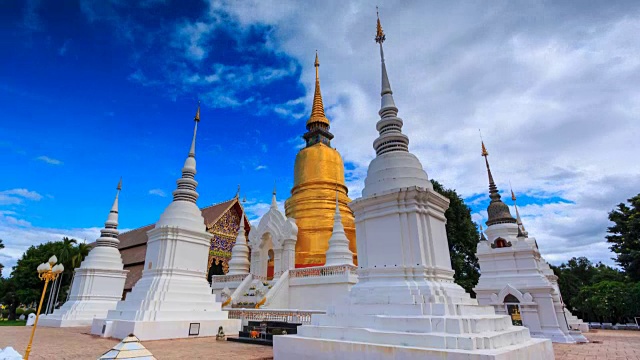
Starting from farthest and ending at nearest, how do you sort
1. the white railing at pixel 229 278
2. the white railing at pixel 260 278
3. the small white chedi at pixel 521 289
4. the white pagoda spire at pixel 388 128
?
the white railing at pixel 229 278 → the white railing at pixel 260 278 → the small white chedi at pixel 521 289 → the white pagoda spire at pixel 388 128

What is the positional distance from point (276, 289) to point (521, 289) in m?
9.67

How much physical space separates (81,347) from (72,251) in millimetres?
18610

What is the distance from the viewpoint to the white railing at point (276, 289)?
14.0 metres

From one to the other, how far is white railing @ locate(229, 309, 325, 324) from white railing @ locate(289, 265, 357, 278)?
3299 millimetres

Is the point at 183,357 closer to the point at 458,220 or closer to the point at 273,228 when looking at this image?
the point at 273,228

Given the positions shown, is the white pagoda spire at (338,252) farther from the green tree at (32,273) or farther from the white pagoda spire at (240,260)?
the green tree at (32,273)

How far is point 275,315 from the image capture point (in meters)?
11.4

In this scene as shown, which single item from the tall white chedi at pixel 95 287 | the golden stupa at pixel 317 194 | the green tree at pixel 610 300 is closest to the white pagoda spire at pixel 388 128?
the golden stupa at pixel 317 194

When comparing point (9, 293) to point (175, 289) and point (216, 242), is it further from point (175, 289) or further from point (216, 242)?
point (175, 289)

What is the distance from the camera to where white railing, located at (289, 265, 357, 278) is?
13.9 m

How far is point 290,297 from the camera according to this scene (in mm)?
15109

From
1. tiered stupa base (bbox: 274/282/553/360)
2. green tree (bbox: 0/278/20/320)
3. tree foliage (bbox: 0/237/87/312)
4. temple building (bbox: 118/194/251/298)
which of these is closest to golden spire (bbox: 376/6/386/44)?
tiered stupa base (bbox: 274/282/553/360)

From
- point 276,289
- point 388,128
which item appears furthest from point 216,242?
point 388,128

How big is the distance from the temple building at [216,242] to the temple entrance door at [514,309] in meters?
17.2
